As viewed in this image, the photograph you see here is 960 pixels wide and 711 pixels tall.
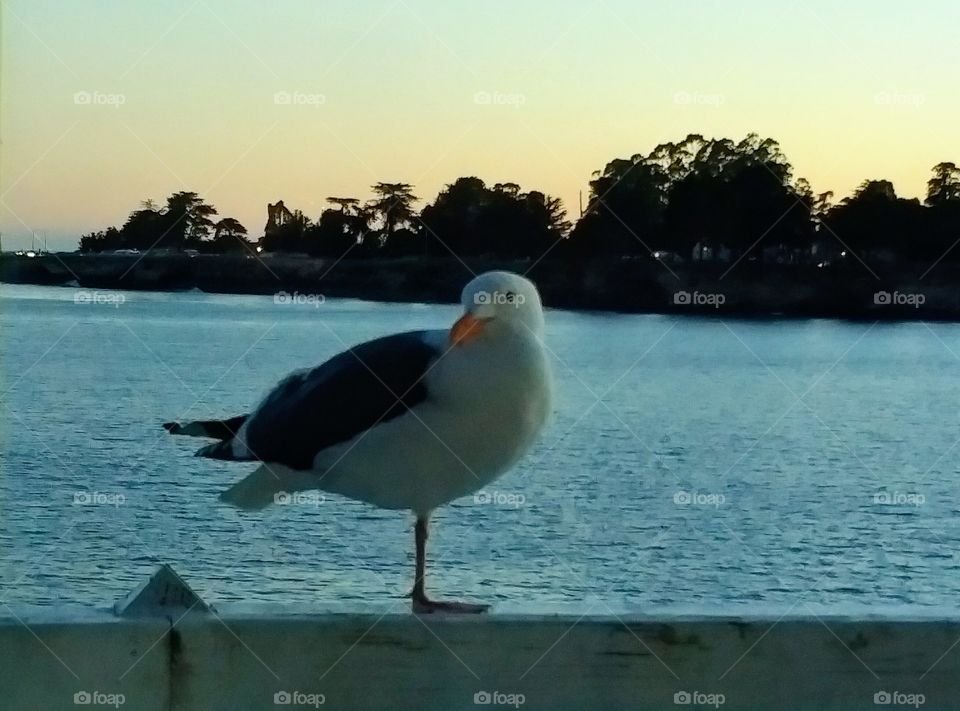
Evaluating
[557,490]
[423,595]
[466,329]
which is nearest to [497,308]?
[466,329]

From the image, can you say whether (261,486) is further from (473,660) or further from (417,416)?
(473,660)

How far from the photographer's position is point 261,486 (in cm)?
412

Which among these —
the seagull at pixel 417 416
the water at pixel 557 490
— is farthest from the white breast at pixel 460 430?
the water at pixel 557 490

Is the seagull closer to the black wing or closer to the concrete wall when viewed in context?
the black wing

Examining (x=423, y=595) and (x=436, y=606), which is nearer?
(x=436, y=606)

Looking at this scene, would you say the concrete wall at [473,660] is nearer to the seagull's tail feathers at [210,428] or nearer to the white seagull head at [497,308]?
the white seagull head at [497,308]

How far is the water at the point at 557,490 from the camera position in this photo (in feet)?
53.4

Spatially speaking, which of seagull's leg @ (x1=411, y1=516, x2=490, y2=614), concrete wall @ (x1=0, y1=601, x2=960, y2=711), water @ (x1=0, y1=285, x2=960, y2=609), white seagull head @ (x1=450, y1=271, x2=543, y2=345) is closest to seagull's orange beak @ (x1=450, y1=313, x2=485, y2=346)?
white seagull head @ (x1=450, y1=271, x2=543, y2=345)

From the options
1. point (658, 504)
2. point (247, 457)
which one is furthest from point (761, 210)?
point (247, 457)

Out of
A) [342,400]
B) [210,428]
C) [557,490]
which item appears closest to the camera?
[342,400]

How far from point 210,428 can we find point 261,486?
418mm

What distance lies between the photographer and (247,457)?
4.17m

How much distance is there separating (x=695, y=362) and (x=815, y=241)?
19572 millimetres

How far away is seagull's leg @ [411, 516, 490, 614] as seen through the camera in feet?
10.5
